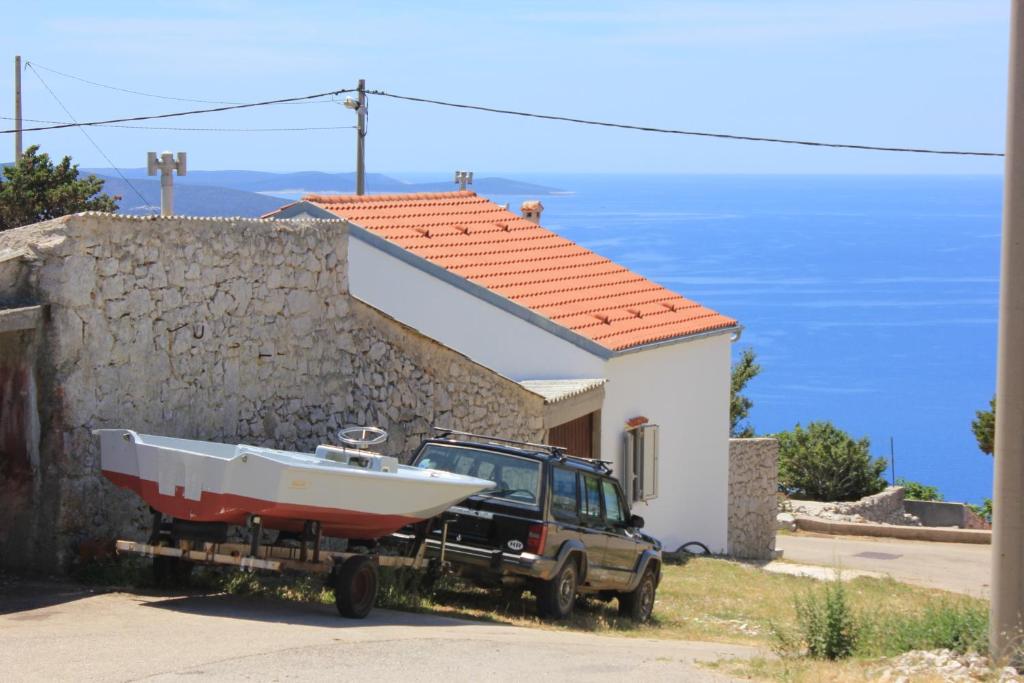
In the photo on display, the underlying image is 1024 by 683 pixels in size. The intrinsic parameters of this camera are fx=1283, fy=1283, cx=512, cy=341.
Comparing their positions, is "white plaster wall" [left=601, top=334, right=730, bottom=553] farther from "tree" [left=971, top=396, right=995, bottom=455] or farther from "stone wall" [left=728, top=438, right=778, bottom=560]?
"tree" [left=971, top=396, right=995, bottom=455]

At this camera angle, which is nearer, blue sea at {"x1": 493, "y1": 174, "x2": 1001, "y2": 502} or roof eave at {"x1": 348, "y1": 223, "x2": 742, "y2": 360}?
roof eave at {"x1": 348, "y1": 223, "x2": 742, "y2": 360}

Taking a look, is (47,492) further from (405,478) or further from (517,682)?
(517,682)

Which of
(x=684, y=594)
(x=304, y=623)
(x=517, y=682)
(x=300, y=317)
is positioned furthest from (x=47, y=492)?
(x=684, y=594)

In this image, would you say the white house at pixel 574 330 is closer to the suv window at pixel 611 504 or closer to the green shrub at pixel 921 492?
the suv window at pixel 611 504

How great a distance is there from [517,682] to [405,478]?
2.71 m

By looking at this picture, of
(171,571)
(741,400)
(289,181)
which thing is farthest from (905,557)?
(289,181)

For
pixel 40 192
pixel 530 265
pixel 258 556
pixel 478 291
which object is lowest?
pixel 258 556

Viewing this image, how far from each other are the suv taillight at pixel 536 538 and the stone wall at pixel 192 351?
305cm

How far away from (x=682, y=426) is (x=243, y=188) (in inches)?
1775

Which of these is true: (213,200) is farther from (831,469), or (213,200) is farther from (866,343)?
(866,343)

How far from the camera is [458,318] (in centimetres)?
2109

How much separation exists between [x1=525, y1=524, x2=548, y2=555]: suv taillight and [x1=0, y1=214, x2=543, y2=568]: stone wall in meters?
3.05

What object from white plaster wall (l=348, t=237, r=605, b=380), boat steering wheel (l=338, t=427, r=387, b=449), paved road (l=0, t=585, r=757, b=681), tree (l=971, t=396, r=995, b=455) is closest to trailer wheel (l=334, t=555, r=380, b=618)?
paved road (l=0, t=585, r=757, b=681)

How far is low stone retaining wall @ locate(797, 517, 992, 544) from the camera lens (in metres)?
29.2
